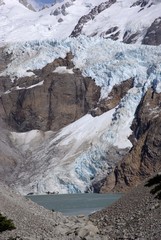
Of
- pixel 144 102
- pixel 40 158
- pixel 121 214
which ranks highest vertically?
pixel 121 214

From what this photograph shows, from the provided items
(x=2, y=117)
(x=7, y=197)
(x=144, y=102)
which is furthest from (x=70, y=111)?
(x=7, y=197)

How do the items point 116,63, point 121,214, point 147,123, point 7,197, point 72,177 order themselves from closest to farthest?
point 121,214, point 7,197, point 72,177, point 147,123, point 116,63

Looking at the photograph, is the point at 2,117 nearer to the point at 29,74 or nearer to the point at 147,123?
the point at 29,74

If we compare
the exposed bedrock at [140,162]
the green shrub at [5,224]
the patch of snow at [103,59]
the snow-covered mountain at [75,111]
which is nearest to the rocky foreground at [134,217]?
the green shrub at [5,224]

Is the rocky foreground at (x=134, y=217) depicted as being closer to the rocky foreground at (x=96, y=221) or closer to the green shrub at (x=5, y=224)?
the rocky foreground at (x=96, y=221)

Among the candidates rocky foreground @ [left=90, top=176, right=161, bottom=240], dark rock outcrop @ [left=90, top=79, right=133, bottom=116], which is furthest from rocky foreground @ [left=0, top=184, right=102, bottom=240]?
dark rock outcrop @ [left=90, top=79, right=133, bottom=116]

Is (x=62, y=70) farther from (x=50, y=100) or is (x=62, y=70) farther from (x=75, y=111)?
(x=75, y=111)

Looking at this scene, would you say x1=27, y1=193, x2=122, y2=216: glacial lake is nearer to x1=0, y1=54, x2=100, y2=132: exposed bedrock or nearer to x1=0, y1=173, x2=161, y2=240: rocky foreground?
x1=0, y1=173, x2=161, y2=240: rocky foreground

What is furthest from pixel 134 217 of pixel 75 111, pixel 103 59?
pixel 75 111
